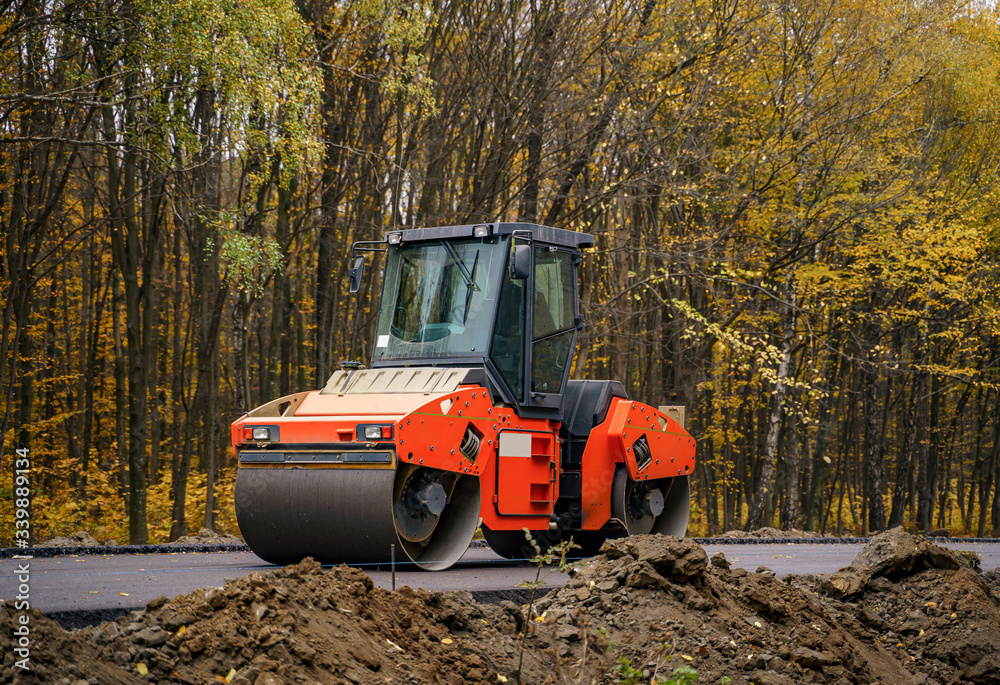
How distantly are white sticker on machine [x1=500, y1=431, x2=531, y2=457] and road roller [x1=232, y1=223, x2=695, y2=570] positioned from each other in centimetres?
2

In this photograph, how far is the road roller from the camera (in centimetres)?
860

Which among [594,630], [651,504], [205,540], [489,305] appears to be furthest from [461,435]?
[205,540]

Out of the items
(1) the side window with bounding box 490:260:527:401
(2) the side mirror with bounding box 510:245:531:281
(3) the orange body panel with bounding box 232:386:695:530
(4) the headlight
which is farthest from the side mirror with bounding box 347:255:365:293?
(4) the headlight

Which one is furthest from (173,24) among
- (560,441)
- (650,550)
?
(650,550)

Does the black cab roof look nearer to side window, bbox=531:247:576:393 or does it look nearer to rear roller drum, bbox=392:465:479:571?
side window, bbox=531:247:576:393

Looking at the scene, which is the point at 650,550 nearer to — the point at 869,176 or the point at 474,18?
the point at 474,18

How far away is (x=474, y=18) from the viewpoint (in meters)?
18.1

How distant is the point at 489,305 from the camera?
9781mm

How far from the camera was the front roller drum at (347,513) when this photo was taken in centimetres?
841

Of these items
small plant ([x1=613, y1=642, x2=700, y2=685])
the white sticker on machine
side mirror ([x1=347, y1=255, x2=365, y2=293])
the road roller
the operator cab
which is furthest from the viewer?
side mirror ([x1=347, y1=255, x2=365, y2=293])

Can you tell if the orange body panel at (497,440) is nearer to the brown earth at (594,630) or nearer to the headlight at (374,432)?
the headlight at (374,432)

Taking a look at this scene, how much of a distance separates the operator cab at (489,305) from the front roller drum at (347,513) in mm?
1275

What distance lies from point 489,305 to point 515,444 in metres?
1.38

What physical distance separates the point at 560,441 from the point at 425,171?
→ 11.5 metres
